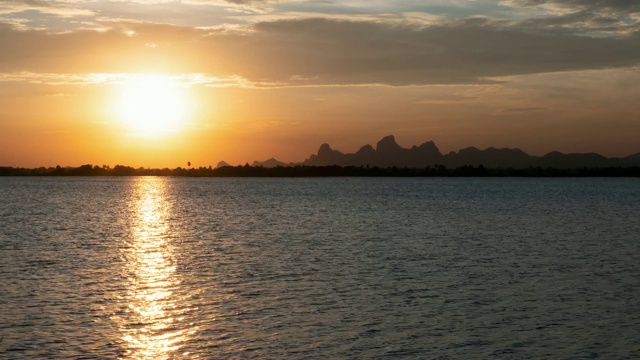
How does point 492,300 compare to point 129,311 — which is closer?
point 129,311

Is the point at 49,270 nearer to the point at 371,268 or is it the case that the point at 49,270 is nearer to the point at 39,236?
the point at 371,268

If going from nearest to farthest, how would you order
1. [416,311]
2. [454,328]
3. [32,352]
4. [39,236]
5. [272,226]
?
[32,352], [454,328], [416,311], [39,236], [272,226]

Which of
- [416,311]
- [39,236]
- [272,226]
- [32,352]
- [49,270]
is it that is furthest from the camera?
[272,226]

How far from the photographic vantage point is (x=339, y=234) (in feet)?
237

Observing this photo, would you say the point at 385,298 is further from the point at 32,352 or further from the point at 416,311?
the point at 32,352

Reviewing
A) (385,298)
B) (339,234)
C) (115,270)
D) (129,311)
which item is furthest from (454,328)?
(339,234)

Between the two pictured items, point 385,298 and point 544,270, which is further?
point 544,270

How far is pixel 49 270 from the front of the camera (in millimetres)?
44531

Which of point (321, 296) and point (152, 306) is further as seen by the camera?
point (321, 296)

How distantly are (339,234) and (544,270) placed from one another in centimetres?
2942

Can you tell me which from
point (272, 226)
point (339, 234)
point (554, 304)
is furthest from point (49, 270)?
point (272, 226)

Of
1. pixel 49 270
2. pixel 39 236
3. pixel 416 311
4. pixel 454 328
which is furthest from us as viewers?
pixel 39 236

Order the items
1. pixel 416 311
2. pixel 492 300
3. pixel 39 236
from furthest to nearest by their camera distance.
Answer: pixel 39 236, pixel 492 300, pixel 416 311

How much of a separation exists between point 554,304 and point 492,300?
8.99 ft
